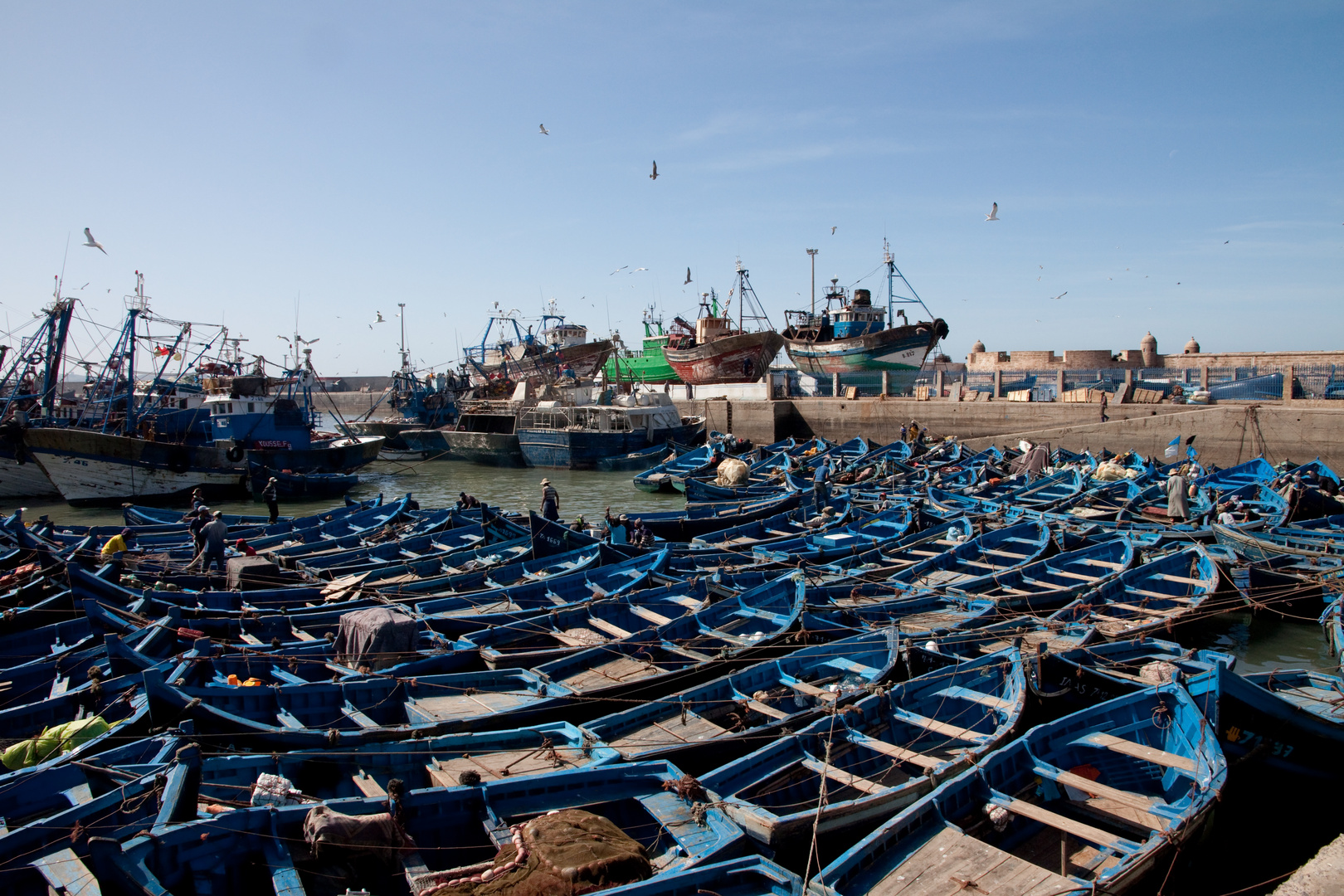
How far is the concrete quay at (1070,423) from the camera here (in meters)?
26.8

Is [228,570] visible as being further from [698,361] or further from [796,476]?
[698,361]

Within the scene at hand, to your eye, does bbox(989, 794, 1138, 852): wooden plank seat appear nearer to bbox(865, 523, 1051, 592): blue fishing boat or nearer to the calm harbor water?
the calm harbor water

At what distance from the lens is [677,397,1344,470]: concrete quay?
2680cm

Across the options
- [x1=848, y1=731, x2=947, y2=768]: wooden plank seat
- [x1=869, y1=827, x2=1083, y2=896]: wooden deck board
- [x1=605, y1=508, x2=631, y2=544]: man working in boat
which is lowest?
[x1=869, y1=827, x2=1083, y2=896]: wooden deck board

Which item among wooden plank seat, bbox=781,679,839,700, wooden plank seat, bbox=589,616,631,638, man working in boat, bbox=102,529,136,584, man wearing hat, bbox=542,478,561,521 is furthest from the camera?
man wearing hat, bbox=542,478,561,521

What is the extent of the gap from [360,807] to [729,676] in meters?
4.47

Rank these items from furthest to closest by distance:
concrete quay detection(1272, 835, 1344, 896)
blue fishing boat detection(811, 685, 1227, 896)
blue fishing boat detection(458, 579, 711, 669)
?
blue fishing boat detection(458, 579, 711, 669) → blue fishing boat detection(811, 685, 1227, 896) → concrete quay detection(1272, 835, 1344, 896)

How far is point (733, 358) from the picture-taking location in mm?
55500

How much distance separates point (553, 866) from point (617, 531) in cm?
1186

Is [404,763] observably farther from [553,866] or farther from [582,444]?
[582,444]

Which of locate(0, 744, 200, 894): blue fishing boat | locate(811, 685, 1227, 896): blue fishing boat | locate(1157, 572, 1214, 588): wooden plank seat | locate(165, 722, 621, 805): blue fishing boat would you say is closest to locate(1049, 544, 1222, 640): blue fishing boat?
locate(1157, 572, 1214, 588): wooden plank seat

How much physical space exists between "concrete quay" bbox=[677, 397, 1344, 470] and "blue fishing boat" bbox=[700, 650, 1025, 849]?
24.4m

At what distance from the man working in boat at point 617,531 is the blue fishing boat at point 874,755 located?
29.4 ft

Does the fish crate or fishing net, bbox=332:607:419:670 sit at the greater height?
the fish crate
